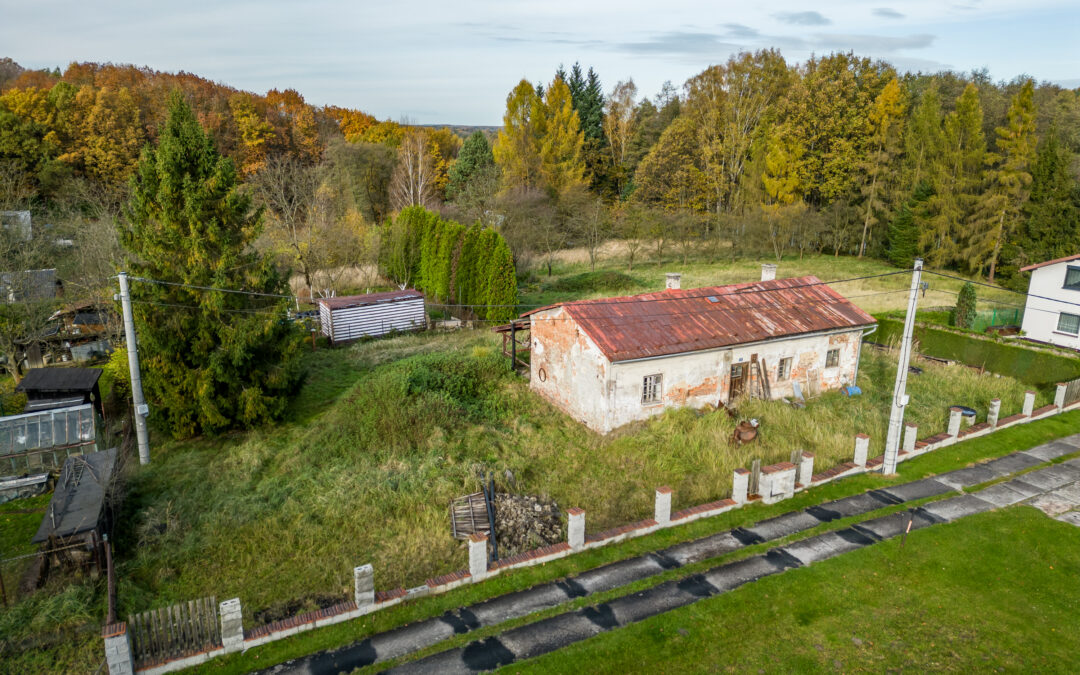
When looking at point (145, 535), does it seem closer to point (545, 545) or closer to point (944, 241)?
point (545, 545)

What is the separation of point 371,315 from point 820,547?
2279 centimetres

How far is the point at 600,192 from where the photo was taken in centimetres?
6338

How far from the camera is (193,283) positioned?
715 inches

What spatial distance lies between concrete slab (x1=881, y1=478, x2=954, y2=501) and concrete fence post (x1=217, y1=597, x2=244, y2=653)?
15440 millimetres

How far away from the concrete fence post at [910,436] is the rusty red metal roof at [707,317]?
4.93 m

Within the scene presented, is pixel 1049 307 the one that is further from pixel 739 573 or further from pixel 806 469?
pixel 739 573

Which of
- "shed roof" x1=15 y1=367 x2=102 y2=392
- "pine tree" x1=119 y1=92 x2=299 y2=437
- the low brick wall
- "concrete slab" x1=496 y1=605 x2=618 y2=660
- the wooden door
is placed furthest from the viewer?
the wooden door

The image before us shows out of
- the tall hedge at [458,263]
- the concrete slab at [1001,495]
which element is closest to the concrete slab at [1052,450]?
the concrete slab at [1001,495]

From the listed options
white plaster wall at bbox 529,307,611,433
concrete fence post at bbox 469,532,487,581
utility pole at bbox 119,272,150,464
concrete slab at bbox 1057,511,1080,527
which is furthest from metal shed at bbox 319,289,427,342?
concrete slab at bbox 1057,511,1080,527

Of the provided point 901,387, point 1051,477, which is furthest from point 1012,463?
point 901,387

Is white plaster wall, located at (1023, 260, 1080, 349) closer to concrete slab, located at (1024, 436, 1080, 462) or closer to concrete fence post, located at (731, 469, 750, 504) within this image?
concrete slab, located at (1024, 436, 1080, 462)

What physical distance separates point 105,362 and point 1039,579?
32705 millimetres

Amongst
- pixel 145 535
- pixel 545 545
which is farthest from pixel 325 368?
pixel 545 545

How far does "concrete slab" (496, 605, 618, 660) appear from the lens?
10.6 m
